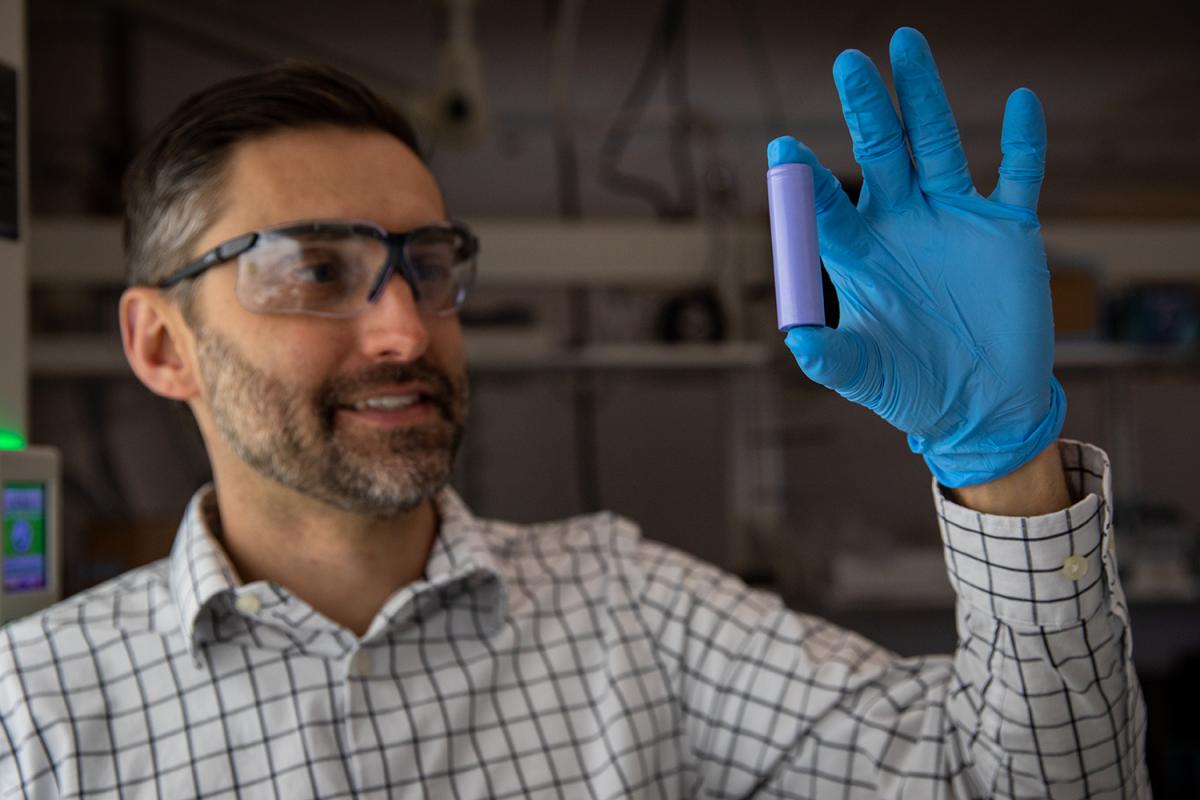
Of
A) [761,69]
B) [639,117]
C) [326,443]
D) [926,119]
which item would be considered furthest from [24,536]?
[761,69]

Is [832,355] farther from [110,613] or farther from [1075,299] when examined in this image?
[1075,299]

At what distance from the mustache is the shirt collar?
0.16m

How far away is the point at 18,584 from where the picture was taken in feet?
4.22

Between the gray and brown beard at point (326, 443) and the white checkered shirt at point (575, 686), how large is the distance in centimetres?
12

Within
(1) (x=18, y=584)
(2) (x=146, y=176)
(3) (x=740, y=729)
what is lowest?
(3) (x=740, y=729)

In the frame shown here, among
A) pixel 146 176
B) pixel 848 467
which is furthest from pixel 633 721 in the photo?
pixel 848 467

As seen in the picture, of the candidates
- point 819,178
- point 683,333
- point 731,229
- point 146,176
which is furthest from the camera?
point 683,333

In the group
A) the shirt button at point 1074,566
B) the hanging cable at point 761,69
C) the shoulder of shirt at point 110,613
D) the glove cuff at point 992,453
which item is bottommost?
the shoulder of shirt at point 110,613

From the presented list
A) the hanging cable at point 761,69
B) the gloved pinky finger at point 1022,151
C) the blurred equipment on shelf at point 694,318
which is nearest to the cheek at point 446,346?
the gloved pinky finger at point 1022,151

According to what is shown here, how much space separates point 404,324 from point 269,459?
0.23 m

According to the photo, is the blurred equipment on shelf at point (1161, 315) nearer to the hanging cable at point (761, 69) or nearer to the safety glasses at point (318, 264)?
the hanging cable at point (761, 69)

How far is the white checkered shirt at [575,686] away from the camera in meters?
1.01

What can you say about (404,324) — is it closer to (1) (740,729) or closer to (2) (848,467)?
(1) (740,729)

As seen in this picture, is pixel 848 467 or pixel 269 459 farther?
pixel 848 467
